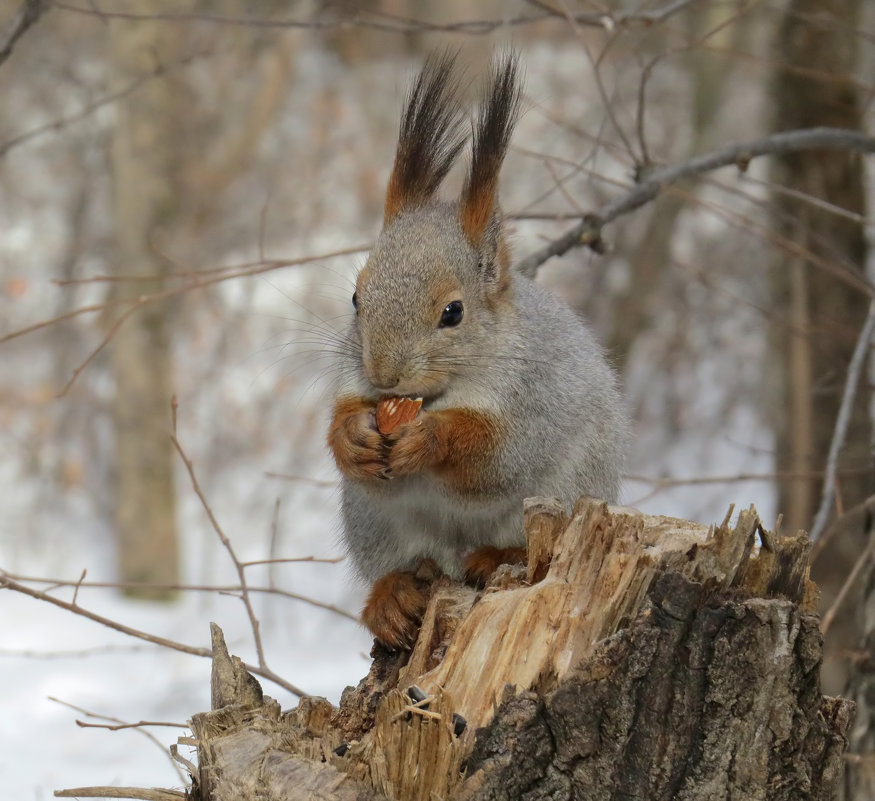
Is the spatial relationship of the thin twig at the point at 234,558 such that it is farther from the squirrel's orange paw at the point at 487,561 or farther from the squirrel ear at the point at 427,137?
the squirrel ear at the point at 427,137

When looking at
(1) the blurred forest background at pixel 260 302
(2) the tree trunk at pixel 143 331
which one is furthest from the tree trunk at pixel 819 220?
(2) the tree trunk at pixel 143 331

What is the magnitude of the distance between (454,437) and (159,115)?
5809 millimetres

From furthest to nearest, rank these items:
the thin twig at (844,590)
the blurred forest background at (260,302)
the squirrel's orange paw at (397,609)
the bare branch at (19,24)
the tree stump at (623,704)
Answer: the blurred forest background at (260,302)
the bare branch at (19,24)
the squirrel's orange paw at (397,609)
the thin twig at (844,590)
the tree stump at (623,704)

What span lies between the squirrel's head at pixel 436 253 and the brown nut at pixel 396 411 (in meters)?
0.03

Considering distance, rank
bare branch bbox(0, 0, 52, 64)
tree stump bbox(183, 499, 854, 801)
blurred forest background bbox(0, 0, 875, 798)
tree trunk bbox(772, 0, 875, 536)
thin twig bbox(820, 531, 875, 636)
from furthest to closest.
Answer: blurred forest background bbox(0, 0, 875, 798)
tree trunk bbox(772, 0, 875, 536)
bare branch bbox(0, 0, 52, 64)
thin twig bbox(820, 531, 875, 636)
tree stump bbox(183, 499, 854, 801)

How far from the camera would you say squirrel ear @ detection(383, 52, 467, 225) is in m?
2.22

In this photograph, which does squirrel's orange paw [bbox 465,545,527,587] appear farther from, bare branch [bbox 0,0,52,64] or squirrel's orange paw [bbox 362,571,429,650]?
bare branch [bbox 0,0,52,64]

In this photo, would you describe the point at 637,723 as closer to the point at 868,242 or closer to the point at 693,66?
the point at 868,242

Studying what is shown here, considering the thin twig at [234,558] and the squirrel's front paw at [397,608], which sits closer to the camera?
the squirrel's front paw at [397,608]

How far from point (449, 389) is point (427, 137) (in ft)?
1.71

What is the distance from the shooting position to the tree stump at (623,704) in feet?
5.07

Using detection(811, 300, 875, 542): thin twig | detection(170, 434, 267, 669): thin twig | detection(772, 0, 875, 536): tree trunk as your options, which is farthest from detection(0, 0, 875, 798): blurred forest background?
detection(170, 434, 267, 669): thin twig

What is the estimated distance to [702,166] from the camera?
2.65m

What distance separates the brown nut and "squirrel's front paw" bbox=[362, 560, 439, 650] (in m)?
0.33
